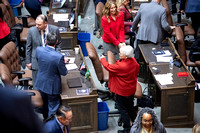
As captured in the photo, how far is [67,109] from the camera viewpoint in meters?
3.42

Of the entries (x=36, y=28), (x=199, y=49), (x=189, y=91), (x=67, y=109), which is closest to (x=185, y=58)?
(x=199, y=49)

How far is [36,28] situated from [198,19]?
172 inches

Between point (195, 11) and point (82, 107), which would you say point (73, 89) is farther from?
point (195, 11)

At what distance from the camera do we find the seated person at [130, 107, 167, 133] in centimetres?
398

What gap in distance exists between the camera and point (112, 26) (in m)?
6.07

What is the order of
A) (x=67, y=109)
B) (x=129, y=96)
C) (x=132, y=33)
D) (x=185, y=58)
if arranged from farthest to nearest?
(x=132, y=33) → (x=185, y=58) → (x=129, y=96) → (x=67, y=109)

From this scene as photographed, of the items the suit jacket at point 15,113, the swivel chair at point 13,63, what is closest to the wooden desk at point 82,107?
the swivel chair at point 13,63

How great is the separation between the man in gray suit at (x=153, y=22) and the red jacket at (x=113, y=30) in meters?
0.41

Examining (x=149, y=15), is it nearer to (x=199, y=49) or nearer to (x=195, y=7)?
(x=199, y=49)

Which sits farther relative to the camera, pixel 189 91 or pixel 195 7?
pixel 195 7

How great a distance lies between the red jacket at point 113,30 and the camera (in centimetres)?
604

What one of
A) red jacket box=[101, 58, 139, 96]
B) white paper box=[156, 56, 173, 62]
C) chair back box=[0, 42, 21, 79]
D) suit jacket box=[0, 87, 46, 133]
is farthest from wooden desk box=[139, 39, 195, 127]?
suit jacket box=[0, 87, 46, 133]

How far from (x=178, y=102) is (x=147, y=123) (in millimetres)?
1339

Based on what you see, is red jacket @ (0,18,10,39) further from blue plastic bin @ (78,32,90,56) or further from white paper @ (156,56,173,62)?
white paper @ (156,56,173,62)
